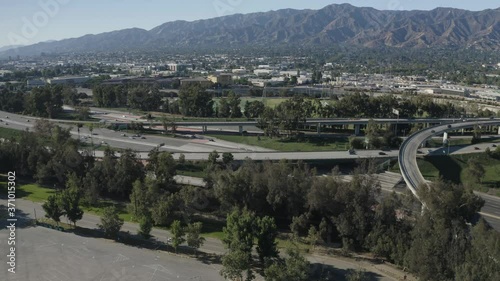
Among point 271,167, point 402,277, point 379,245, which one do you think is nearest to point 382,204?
point 379,245

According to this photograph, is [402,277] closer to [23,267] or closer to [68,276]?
[68,276]

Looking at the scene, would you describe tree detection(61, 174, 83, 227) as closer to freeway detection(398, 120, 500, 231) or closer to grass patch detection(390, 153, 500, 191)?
freeway detection(398, 120, 500, 231)

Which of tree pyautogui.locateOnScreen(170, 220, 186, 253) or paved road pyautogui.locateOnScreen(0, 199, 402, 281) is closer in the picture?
paved road pyautogui.locateOnScreen(0, 199, 402, 281)

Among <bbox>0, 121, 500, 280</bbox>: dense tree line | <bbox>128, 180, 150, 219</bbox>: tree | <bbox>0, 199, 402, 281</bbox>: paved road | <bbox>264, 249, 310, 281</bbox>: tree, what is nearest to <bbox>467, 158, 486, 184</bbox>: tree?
Result: <bbox>0, 121, 500, 280</bbox>: dense tree line

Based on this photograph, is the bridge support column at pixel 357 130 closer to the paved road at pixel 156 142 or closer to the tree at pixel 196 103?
the paved road at pixel 156 142

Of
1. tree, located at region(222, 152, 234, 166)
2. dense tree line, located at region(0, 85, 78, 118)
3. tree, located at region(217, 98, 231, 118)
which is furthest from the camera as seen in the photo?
dense tree line, located at region(0, 85, 78, 118)

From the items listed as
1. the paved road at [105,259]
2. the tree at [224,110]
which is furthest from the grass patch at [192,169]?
the tree at [224,110]
